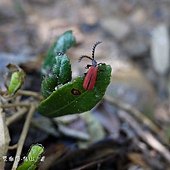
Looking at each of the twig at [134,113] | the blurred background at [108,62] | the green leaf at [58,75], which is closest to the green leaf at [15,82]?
the green leaf at [58,75]

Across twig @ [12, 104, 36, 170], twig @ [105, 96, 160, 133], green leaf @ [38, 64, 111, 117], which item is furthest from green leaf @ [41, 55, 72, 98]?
twig @ [105, 96, 160, 133]

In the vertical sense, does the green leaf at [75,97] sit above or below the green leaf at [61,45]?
below

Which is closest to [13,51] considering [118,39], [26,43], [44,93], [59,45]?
[26,43]

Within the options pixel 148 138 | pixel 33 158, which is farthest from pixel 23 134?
pixel 148 138

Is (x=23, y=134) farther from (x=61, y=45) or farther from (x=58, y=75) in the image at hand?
(x=61, y=45)

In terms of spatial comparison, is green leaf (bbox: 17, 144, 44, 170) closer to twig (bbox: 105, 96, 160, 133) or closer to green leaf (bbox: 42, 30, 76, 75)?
green leaf (bbox: 42, 30, 76, 75)

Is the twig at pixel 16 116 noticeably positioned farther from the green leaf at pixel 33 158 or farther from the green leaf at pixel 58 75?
the green leaf at pixel 33 158
